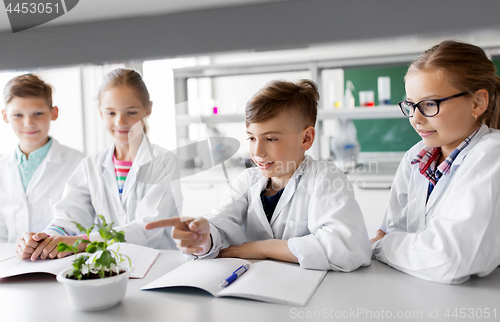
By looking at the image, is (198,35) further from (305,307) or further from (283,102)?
(283,102)

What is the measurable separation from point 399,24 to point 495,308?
1.90 feet

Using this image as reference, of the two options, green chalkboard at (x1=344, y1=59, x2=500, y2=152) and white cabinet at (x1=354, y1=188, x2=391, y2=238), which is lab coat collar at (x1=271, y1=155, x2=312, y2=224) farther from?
green chalkboard at (x1=344, y1=59, x2=500, y2=152)

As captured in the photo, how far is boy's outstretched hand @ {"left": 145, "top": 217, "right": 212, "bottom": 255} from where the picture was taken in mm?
893

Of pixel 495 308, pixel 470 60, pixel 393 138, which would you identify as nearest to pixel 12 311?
pixel 495 308

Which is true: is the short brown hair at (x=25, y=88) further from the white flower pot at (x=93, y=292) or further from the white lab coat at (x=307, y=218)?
the white flower pot at (x=93, y=292)

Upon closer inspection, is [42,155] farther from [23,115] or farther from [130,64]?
[130,64]

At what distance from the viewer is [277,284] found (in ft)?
2.44

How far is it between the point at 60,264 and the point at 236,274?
457 millimetres

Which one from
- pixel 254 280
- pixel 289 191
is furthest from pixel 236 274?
pixel 289 191

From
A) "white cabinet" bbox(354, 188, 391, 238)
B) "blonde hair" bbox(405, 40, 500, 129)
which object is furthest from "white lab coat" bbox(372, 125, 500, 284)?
"white cabinet" bbox(354, 188, 391, 238)

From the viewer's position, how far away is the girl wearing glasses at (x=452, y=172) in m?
0.79

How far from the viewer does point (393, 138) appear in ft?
10.6

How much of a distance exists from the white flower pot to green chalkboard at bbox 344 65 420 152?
8.97 ft

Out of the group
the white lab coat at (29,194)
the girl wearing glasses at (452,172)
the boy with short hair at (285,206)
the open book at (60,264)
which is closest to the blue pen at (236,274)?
the boy with short hair at (285,206)
